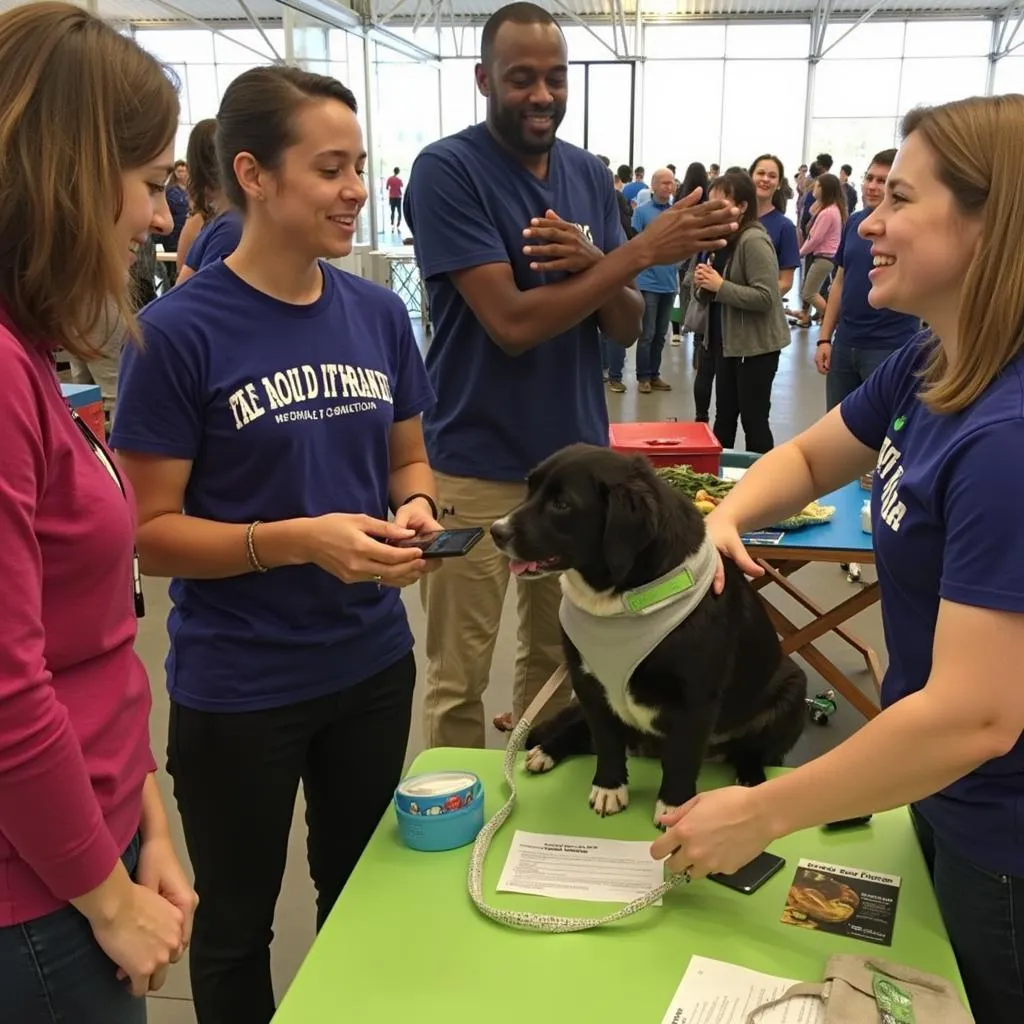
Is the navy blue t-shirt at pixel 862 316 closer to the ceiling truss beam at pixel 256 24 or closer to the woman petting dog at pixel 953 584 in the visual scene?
the woman petting dog at pixel 953 584

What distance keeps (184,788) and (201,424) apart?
59cm

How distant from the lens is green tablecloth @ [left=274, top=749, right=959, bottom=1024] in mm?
1093

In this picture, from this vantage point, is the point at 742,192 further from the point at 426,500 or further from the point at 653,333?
the point at 426,500

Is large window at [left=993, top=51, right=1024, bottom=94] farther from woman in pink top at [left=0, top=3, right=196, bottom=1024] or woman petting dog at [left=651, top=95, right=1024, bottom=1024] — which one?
woman in pink top at [left=0, top=3, right=196, bottom=1024]

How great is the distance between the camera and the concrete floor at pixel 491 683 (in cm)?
223

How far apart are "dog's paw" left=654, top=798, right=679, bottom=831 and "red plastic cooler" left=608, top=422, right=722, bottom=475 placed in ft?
5.28

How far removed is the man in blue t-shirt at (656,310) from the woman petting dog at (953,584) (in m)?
6.64

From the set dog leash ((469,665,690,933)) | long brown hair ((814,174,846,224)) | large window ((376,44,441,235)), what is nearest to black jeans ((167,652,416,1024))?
dog leash ((469,665,690,933))

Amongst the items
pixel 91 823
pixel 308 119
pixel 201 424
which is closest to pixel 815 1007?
pixel 91 823

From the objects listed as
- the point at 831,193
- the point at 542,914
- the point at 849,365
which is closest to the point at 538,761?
the point at 542,914

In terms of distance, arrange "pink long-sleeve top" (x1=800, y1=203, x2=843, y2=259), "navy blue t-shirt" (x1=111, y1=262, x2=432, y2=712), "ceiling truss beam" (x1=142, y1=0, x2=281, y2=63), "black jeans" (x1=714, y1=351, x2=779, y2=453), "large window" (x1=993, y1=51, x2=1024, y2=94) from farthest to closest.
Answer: "large window" (x1=993, y1=51, x2=1024, y2=94) → "ceiling truss beam" (x1=142, y1=0, x2=281, y2=63) → "pink long-sleeve top" (x1=800, y1=203, x2=843, y2=259) → "black jeans" (x1=714, y1=351, x2=779, y2=453) → "navy blue t-shirt" (x1=111, y1=262, x2=432, y2=712)

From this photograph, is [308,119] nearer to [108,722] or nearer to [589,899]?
[108,722]

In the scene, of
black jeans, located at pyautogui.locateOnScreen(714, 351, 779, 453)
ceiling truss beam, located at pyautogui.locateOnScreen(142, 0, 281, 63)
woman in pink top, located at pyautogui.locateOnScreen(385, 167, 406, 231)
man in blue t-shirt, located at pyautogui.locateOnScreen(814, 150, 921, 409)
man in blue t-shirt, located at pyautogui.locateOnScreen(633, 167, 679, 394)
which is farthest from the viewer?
woman in pink top, located at pyautogui.locateOnScreen(385, 167, 406, 231)

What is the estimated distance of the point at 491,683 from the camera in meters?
3.56
